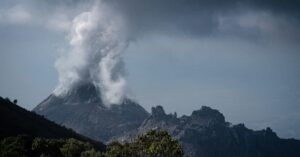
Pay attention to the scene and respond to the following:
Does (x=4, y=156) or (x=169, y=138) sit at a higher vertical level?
(x=169, y=138)

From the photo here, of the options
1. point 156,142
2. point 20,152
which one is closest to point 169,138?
point 156,142

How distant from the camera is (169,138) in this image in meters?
188

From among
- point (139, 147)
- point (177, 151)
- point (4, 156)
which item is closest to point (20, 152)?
point (4, 156)

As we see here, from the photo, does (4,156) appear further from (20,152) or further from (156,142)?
(156,142)

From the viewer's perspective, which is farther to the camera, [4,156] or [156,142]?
[156,142]

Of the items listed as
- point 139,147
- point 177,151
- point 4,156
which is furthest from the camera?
point 139,147

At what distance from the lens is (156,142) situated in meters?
188

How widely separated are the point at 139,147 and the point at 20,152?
48.7 meters

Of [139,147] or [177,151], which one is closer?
[177,151]

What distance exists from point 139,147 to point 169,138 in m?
17.0

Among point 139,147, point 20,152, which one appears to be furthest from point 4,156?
point 139,147

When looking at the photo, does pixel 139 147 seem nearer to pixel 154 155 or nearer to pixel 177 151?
pixel 154 155

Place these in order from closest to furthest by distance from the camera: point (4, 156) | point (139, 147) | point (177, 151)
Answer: point (4, 156), point (177, 151), point (139, 147)

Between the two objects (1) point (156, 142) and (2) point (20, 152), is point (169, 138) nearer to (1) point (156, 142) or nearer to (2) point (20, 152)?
(1) point (156, 142)
